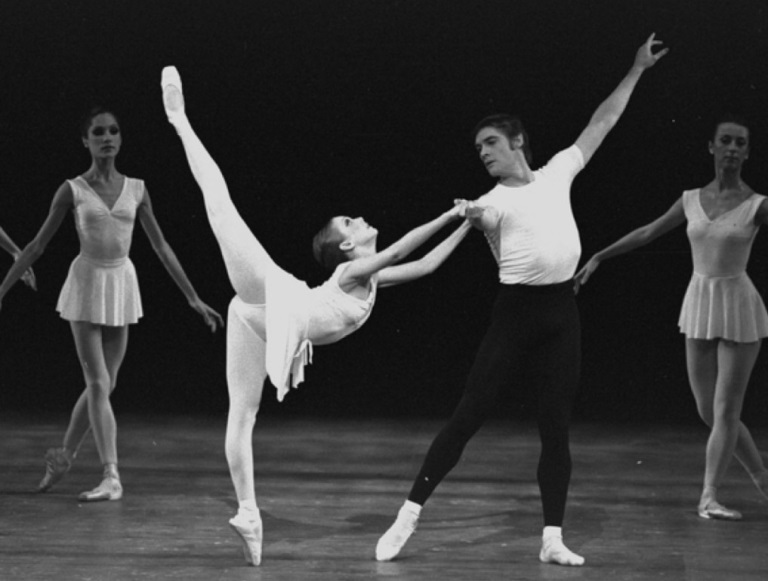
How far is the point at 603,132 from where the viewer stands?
4168mm

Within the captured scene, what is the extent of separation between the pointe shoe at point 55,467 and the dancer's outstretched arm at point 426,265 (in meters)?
1.54

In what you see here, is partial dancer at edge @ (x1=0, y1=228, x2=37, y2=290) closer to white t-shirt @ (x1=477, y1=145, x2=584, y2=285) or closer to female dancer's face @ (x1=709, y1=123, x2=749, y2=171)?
white t-shirt @ (x1=477, y1=145, x2=584, y2=285)

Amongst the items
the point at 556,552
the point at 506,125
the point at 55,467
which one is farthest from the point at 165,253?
the point at 556,552

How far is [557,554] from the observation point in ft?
12.9

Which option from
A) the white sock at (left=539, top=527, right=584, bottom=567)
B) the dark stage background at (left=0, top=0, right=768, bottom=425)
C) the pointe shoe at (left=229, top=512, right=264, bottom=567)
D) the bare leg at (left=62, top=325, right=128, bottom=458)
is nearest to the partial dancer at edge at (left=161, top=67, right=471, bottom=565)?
the pointe shoe at (left=229, top=512, right=264, bottom=567)

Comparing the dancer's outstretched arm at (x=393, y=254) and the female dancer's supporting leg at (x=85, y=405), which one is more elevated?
the dancer's outstretched arm at (x=393, y=254)

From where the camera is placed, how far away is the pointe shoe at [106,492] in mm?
4805

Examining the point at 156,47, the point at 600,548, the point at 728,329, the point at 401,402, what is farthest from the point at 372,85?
the point at 600,548

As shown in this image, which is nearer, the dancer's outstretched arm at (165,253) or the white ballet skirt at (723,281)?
the white ballet skirt at (723,281)

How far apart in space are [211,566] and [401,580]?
55cm

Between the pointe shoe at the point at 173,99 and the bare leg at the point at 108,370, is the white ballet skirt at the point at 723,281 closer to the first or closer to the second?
the pointe shoe at the point at 173,99

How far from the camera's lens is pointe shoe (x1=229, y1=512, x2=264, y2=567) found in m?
3.86

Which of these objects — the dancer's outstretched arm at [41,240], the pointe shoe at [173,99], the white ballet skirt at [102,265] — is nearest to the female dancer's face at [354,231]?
the pointe shoe at [173,99]

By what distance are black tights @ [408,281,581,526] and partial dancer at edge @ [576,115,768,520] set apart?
0.70 m
